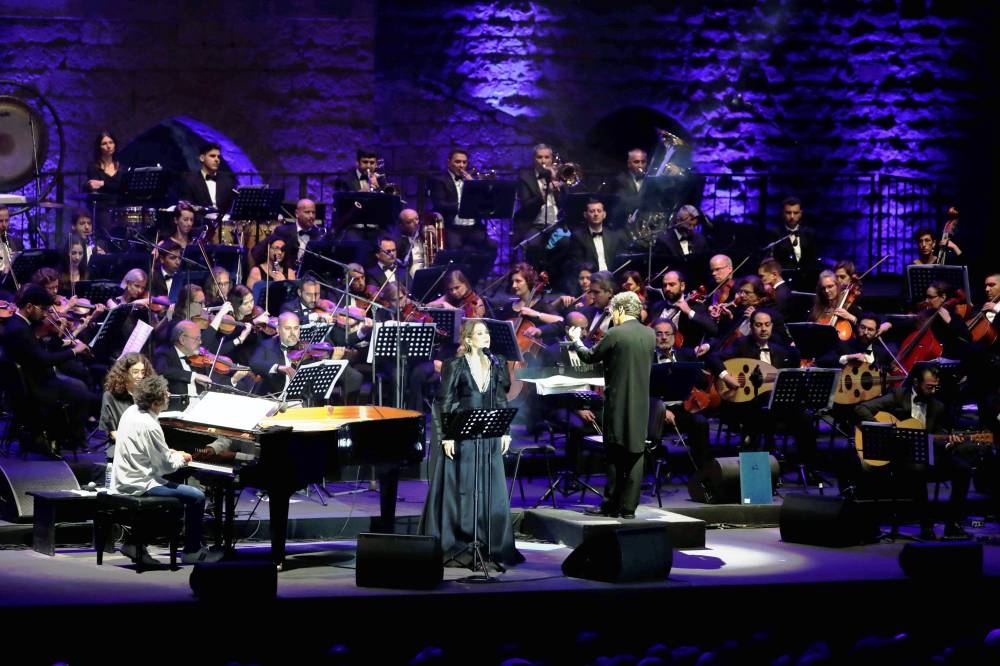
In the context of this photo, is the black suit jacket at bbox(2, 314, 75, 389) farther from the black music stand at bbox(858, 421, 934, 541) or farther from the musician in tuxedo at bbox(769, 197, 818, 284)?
the musician in tuxedo at bbox(769, 197, 818, 284)

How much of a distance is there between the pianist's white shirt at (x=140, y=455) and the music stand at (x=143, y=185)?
5311mm

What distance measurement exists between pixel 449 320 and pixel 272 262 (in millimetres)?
2169

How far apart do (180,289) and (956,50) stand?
956 cm

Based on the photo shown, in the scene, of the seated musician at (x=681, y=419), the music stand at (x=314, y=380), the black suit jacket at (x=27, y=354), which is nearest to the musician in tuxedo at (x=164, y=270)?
the black suit jacket at (x=27, y=354)

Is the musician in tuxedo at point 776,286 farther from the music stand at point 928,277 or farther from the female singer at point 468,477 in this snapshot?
the female singer at point 468,477

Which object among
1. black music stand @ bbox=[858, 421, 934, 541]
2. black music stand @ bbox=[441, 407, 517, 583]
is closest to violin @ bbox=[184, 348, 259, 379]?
black music stand @ bbox=[441, 407, 517, 583]

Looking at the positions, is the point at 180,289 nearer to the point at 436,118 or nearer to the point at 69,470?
the point at 69,470

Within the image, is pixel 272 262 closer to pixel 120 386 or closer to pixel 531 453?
pixel 531 453

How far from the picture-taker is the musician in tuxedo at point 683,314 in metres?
12.6

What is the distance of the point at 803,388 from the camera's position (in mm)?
11305

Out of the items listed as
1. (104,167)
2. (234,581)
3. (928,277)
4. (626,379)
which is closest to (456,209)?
(104,167)

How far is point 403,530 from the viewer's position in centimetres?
1006

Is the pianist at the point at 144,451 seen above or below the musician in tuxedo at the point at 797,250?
below

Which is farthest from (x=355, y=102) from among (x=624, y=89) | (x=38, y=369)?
(x=38, y=369)
